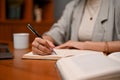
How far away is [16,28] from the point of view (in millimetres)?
3240

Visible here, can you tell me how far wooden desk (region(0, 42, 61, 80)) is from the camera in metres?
0.86

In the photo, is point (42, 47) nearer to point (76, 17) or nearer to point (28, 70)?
point (28, 70)

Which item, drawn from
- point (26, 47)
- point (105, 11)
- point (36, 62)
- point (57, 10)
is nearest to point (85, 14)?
point (105, 11)

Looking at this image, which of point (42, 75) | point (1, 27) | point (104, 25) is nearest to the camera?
point (42, 75)

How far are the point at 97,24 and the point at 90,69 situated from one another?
932 millimetres

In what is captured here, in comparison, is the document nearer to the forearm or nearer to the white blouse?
the forearm

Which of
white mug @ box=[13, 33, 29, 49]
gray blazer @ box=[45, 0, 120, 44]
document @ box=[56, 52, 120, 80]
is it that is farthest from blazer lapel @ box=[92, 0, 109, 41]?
document @ box=[56, 52, 120, 80]

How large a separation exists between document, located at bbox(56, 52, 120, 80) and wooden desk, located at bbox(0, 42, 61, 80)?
0.06 metres

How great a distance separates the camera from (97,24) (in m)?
1.67

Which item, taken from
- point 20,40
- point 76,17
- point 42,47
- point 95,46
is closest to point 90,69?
point 42,47

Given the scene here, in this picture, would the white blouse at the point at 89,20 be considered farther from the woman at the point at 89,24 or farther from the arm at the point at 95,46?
the arm at the point at 95,46

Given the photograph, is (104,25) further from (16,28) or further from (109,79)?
(16,28)

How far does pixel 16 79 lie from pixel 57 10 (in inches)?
113

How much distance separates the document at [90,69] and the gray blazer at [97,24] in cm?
74
